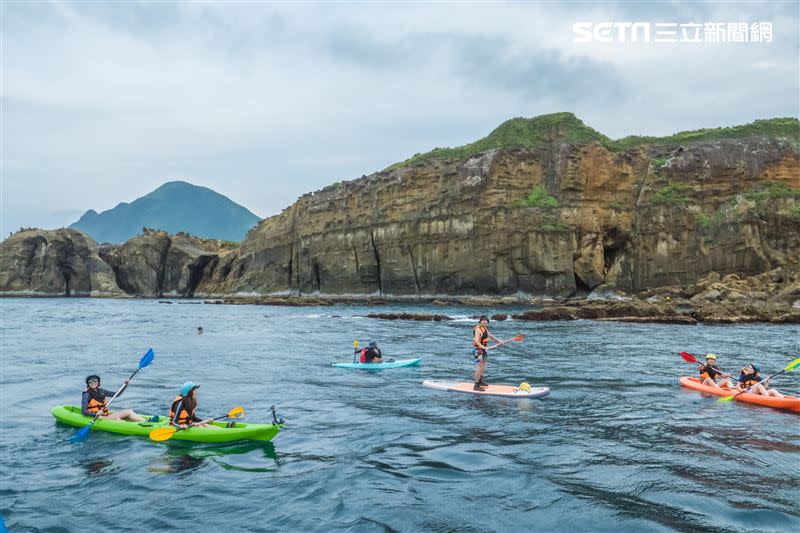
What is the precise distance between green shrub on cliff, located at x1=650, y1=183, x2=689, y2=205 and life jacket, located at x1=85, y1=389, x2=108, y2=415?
60672mm

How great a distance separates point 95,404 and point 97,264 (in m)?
105

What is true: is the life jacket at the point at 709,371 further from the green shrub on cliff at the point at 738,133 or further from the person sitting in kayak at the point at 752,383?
the green shrub on cliff at the point at 738,133

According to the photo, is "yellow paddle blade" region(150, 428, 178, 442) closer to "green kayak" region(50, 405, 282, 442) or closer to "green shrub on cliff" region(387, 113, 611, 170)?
"green kayak" region(50, 405, 282, 442)

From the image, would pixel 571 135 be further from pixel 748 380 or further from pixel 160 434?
pixel 160 434

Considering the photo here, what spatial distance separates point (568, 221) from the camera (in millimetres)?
64438

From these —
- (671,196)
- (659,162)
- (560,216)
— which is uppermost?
(659,162)

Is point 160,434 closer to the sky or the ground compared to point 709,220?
closer to the ground

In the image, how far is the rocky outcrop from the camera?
100 meters

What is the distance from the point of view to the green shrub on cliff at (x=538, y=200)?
2606 inches

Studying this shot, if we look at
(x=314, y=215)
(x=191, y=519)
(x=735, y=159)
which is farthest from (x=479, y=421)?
(x=314, y=215)

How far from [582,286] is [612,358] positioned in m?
43.7

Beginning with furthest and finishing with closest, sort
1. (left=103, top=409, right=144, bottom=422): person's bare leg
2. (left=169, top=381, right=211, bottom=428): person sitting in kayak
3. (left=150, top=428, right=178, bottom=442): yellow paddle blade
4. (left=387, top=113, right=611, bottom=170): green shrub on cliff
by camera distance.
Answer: (left=387, top=113, right=611, bottom=170): green shrub on cliff
(left=103, top=409, right=144, bottom=422): person's bare leg
(left=169, top=381, right=211, bottom=428): person sitting in kayak
(left=150, top=428, right=178, bottom=442): yellow paddle blade

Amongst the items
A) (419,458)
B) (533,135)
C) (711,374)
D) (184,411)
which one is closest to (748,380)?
(711,374)

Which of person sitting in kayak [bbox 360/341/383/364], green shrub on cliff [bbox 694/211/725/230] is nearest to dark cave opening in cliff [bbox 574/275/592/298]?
green shrub on cliff [bbox 694/211/725/230]
